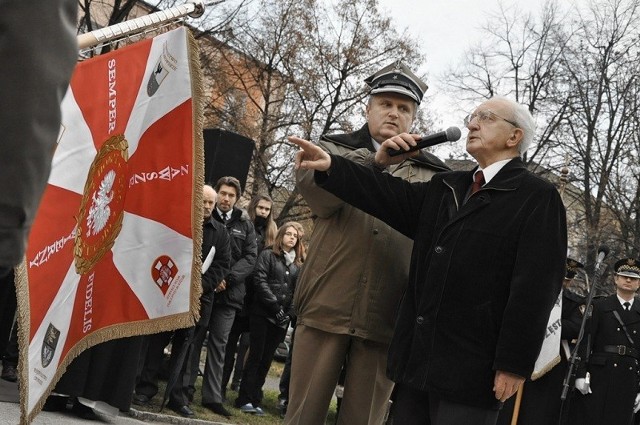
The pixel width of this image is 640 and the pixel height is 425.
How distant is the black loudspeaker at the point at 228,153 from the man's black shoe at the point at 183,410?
4812mm

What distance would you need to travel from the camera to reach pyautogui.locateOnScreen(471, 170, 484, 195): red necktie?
4695mm

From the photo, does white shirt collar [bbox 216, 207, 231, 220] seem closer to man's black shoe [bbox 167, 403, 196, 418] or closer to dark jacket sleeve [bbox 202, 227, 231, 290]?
dark jacket sleeve [bbox 202, 227, 231, 290]

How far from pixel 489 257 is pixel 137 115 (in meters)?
2.31

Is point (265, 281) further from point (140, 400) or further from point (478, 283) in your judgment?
point (478, 283)

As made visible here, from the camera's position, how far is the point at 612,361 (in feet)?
44.1

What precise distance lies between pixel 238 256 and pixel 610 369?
5456mm

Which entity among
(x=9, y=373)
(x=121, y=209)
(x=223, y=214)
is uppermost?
(x=223, y=214)

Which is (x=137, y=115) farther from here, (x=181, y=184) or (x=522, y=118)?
(x=522, y=118)

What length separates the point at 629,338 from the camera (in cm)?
1338

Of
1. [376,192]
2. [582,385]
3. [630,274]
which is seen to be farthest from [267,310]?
[376,192]

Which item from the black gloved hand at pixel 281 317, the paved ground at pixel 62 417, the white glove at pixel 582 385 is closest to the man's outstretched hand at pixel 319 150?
the paved ground at pixel 62 417

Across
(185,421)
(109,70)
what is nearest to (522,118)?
(109,70)

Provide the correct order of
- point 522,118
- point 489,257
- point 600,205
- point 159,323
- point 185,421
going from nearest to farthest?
point 489,257
point 522,118
point 159,323
point 185,421
point 600,205

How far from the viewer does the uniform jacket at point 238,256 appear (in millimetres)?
10711
